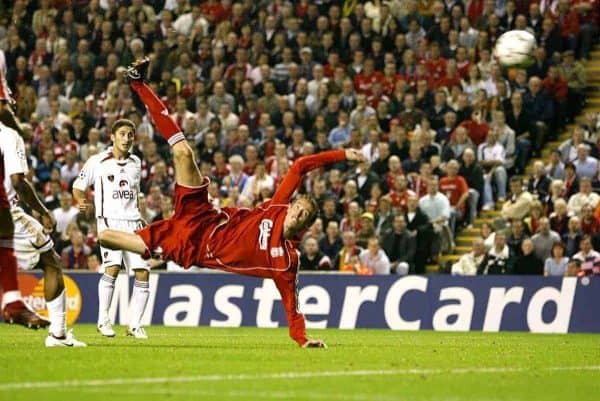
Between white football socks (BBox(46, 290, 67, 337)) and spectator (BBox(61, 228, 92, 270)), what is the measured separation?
38.8 feet

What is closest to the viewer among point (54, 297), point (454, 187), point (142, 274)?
point (54, 297)

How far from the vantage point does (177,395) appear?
9477mm

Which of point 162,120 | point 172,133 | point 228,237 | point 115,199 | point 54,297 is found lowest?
point 54,297

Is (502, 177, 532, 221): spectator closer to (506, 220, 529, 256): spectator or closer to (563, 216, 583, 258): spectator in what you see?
(506, 220, 529, 256): spectator

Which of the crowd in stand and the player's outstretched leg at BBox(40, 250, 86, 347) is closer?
the player's outstretched leg at BBox(40, 250, 86, 347)

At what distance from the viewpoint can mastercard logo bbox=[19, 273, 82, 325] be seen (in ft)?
78.0

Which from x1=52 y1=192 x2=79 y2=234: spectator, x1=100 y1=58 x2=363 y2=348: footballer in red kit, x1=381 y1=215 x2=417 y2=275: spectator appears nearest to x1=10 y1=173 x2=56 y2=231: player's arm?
x1=100 y1=58 x2=363 y2=348: footballer in red kit

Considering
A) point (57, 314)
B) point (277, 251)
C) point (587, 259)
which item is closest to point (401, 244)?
point (587, 259)

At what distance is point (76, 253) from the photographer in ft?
84.1

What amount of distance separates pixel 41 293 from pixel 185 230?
10.4 metres

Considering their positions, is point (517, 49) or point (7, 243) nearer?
point (7, 243)

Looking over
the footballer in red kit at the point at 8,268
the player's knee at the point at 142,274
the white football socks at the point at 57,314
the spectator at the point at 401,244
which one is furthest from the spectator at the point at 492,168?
the footballer in red kit at the point at 8,268

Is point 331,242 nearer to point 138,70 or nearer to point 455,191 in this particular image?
point 455,191

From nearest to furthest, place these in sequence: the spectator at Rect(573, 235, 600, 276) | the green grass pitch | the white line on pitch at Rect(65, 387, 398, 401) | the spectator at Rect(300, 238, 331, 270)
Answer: the white line on pitch at Rect(65, 387, 398, 401) → the green grass pitch → the spectator at Rect(573, 235, 600, 276) → the spectator at Rect(300, 238, 331, 270)
